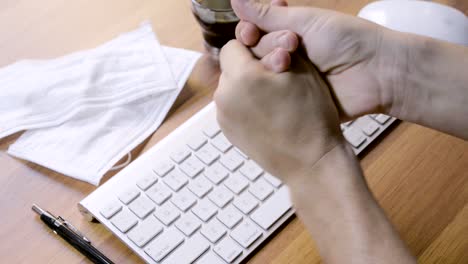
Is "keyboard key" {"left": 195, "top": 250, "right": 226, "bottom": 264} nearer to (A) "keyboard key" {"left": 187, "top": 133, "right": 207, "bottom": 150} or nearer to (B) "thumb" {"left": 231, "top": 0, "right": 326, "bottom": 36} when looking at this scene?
(A) "keyboard key" {"left": 187, "top": 133, "right": 207, "bottom": 150}

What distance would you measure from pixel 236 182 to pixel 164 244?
11cm

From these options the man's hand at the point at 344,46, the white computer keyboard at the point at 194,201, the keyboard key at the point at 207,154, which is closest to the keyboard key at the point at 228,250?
the white computer keyboard at the point at 194,201

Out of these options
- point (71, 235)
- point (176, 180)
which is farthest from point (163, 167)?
point (71, 235)

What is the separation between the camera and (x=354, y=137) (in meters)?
0.67

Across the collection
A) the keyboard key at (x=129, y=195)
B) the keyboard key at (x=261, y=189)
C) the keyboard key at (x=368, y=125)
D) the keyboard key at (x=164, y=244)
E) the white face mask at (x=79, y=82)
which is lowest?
the keyboard key at (x=368, y=125)

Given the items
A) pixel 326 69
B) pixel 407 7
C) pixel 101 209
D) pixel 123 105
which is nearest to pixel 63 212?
pixel 101 209

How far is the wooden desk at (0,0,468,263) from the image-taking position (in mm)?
587

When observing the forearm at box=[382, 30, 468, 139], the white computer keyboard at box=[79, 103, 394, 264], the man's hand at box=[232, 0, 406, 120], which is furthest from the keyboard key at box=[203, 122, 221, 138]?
the forearm at box=[382, 30, 468, 139]

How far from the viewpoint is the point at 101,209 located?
60 cm

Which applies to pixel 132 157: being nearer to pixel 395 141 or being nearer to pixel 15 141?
pixel 15 141

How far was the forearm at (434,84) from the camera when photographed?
0.61 m

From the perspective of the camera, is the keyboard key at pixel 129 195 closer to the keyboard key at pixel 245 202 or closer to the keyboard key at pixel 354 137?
the keyboard key at pixel 245 202

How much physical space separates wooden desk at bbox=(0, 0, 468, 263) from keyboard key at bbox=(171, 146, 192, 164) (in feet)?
0.17

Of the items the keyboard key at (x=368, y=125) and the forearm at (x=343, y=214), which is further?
the keyboard key at (x=368, y=125)
